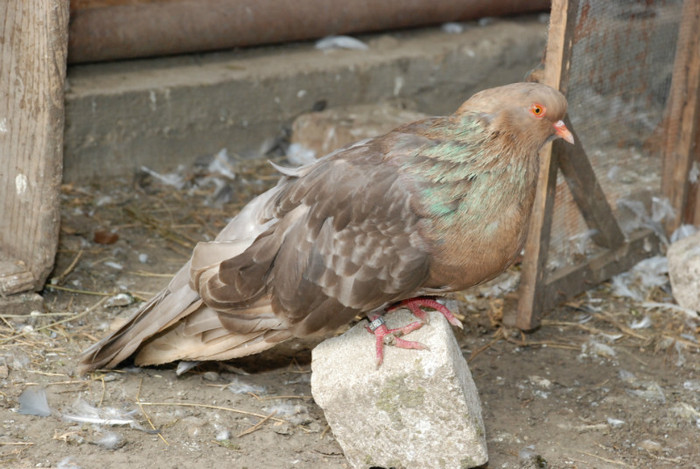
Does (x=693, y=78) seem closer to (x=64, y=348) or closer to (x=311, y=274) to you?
(x=311, y=274)

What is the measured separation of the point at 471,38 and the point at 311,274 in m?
3.76

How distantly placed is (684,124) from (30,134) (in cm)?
341

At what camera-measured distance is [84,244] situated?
16.0 ft

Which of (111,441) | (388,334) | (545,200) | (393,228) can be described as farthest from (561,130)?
(111,441)

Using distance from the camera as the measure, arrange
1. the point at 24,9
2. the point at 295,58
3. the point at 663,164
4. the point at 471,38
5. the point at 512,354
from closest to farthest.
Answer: the point at 24,9 < the point at 512,354 < the point at 663,164 < the point at 295,58 < the point at 471,38

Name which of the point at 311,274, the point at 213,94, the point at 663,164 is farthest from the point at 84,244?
the point at 663,164

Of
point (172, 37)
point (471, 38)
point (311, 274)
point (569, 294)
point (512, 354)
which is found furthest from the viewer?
point (471, 38)

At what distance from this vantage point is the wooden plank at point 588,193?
4.33 metres

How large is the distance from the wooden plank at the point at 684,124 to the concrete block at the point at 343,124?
154cm

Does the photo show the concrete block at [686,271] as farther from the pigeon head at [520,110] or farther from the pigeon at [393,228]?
the pigeon head at [520,110]

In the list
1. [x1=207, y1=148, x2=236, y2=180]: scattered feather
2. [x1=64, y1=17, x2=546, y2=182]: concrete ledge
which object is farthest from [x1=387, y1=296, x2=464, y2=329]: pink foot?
[x1=64, y1=17, x2=546, y2=182]: concrete ledge

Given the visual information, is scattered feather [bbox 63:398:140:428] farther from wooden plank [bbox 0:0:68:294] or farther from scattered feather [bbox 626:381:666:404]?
scattered feather [bbox 626:381:666:404]

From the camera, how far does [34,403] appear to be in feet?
11.5

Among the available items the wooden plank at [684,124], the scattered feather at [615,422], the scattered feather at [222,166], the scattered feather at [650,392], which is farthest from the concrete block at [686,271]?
the scattered feather at [222,166]
